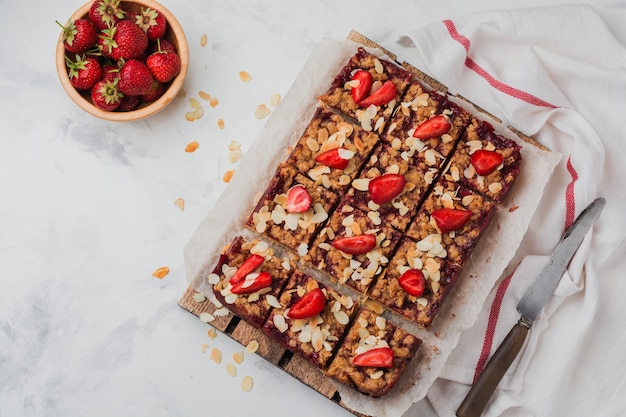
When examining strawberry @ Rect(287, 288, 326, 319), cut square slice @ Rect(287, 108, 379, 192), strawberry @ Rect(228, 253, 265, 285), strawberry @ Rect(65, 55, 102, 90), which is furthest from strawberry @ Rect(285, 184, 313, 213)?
strawberry @ Rect(65, 55, 102, 90)

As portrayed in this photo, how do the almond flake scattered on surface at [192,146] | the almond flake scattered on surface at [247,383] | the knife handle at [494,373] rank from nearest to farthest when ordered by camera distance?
1. the knife handle at [494,373]
2. the almond flake scattered on surface at [247,383]
3. the almond flake scattered on surface at [192,146]

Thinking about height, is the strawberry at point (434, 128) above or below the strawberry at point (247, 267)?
above

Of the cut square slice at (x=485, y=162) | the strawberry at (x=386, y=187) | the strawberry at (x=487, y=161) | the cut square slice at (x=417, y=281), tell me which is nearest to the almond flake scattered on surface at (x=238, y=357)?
the cut square slice at (x=417, y=281)

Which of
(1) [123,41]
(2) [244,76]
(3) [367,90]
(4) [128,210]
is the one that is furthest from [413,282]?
(1) [123,41]

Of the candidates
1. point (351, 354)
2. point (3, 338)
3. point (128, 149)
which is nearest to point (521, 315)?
point (351, 354)

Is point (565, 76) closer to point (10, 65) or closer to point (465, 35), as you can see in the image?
point (465, 35)

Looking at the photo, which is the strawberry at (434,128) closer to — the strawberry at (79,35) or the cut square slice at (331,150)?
the cut square slice at (331,150)
